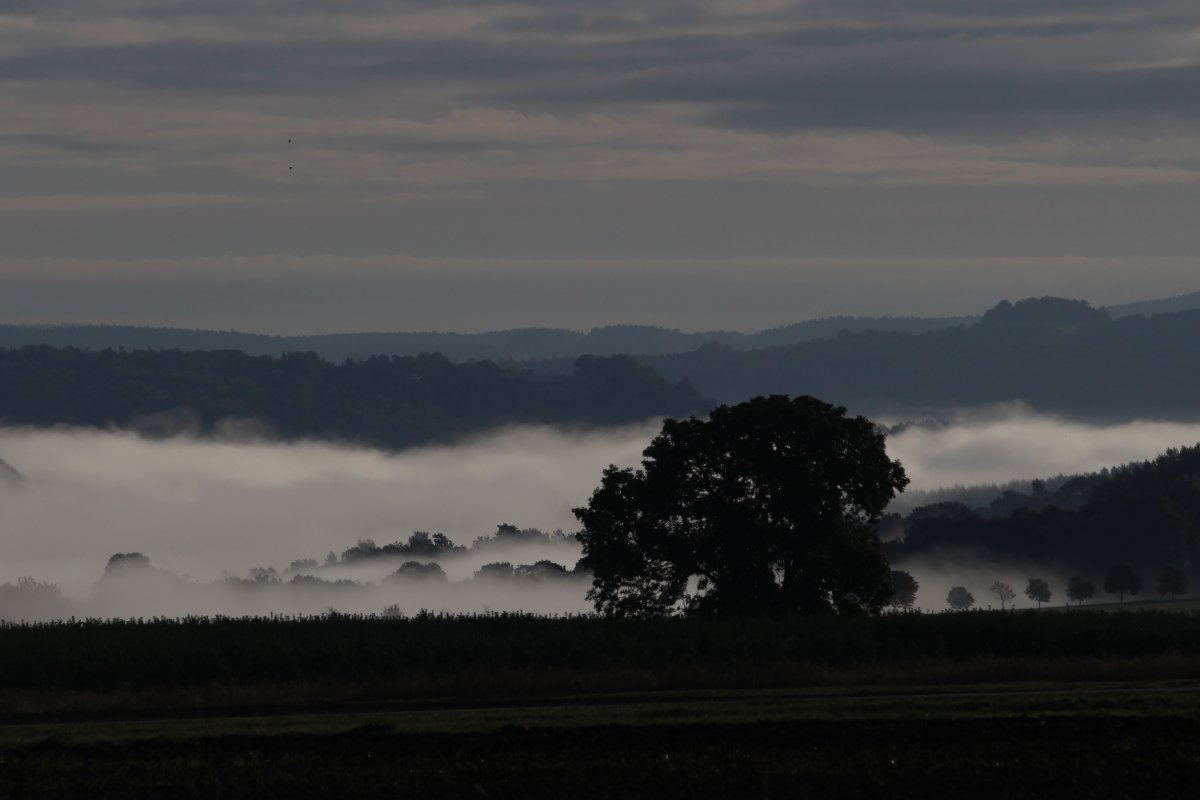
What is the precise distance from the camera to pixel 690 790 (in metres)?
30.4

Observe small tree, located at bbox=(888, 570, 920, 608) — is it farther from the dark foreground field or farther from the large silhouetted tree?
the dark foreground field

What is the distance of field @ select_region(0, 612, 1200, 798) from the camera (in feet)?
103

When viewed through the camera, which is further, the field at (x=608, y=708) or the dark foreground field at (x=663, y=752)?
the field at (x=608, y=708)

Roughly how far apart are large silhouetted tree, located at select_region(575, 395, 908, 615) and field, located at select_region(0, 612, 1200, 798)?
652 cm

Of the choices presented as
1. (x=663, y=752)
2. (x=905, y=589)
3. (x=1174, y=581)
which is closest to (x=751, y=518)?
(x=663, y=752)

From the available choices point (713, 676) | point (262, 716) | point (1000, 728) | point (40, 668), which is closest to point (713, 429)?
point (713, 676)

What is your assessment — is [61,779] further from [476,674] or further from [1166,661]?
[1166,661]

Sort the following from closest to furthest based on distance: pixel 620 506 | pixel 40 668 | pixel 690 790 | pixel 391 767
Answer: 1. pixel 690 790
2. pixel 391 767
3. pixel 40 668
4. pixel 620 506

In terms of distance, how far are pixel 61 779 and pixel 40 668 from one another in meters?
25.7

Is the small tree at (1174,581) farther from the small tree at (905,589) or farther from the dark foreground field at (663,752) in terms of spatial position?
the dark foreground field at (663,752)

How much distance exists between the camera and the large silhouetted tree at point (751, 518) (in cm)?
6938

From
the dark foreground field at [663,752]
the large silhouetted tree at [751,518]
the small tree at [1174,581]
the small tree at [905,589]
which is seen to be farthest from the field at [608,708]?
the small tree at [1174,581]

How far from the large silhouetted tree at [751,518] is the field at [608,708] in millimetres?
6517

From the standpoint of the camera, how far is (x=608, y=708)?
42.1 meters
